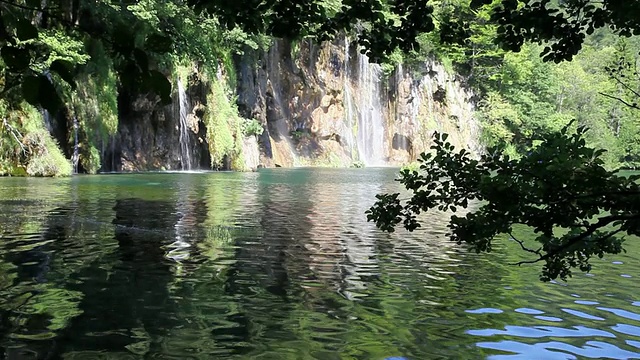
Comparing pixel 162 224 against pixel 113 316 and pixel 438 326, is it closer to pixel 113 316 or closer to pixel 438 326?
pixel 113 316

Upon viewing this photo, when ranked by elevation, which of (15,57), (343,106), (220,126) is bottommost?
(15,57)

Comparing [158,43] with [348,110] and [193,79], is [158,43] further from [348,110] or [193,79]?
[348,110]

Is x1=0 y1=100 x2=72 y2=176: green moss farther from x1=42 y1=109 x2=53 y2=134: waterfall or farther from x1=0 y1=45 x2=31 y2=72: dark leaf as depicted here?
x1=0 y1=45 x2=31 y2=72: dark leaf

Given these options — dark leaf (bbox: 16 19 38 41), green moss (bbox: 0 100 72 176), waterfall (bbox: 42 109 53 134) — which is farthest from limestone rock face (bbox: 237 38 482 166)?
dark leaf (bbox: 16 19 38 41)

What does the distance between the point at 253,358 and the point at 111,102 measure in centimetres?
2612

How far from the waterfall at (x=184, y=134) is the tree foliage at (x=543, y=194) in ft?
103

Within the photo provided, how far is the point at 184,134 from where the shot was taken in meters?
35.7

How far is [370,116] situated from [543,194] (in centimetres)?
5408

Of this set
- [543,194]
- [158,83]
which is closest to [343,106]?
[543,194]

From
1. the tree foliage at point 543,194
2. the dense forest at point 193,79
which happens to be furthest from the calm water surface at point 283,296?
the dense forest at point 193,79

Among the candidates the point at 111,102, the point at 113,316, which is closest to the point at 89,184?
the point at 111,102

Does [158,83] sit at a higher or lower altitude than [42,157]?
lower

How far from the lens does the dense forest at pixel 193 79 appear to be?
162cm

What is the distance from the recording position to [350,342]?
15.9 feet
